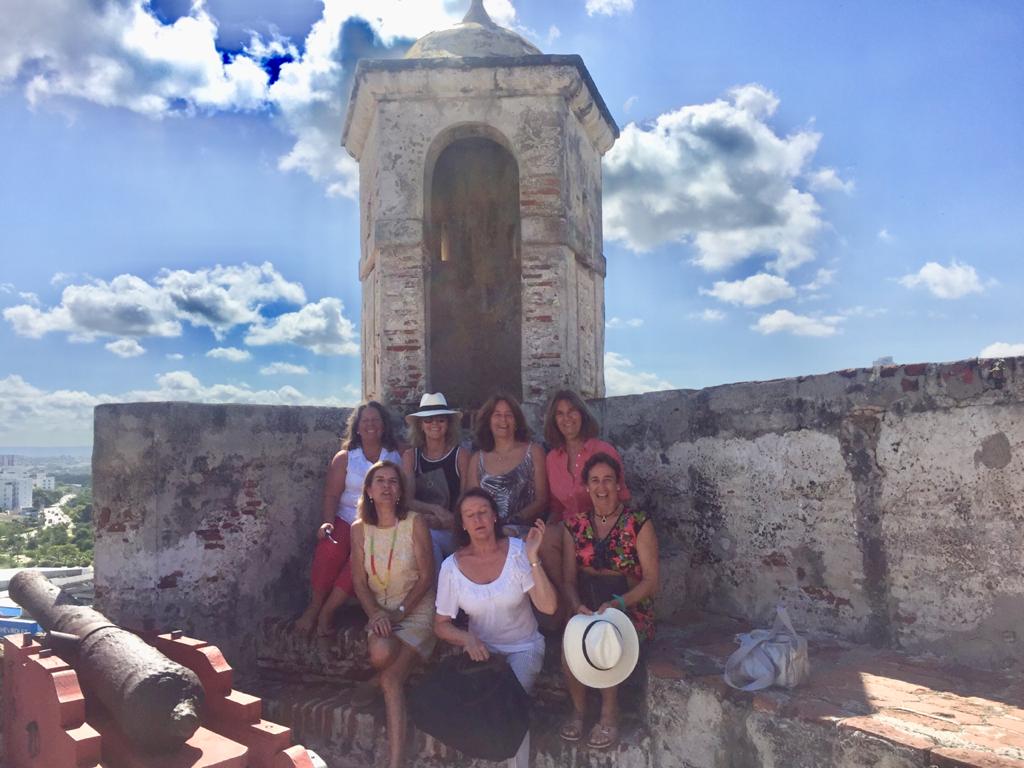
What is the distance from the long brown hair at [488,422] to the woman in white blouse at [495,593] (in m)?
0.78

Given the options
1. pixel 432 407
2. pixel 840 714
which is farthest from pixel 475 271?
pixel 840 714

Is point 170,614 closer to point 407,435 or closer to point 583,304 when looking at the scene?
point 407,435

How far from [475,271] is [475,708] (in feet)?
14.3

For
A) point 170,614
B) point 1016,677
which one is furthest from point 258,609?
point 1016,677

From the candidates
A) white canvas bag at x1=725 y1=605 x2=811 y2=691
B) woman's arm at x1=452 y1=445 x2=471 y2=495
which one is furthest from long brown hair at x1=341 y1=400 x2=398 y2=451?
white canvas bag at x1=725 y1=605 x2=811 y2=691

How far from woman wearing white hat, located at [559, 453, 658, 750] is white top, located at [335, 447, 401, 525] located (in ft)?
3.94

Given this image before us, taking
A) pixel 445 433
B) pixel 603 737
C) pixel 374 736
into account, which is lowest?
pixel 374 736

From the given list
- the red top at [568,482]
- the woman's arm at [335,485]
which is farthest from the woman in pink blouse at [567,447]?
the woman's arm at [335,485]

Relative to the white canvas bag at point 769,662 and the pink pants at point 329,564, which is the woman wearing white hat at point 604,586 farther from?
the pink pants at point 329,564

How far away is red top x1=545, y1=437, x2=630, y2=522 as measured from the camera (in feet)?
12.8

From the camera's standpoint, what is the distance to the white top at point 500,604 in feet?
11.1

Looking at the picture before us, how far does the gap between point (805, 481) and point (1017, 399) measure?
0.99 metres

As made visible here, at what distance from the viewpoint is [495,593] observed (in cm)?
339

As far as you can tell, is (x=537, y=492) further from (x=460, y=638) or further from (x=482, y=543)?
(x=460, y=638)
